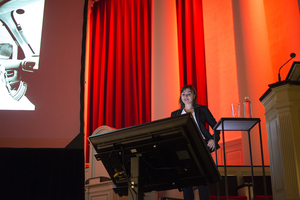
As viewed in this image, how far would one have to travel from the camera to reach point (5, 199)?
12.5 feet

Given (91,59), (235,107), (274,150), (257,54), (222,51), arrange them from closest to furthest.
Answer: (274,150) → (235,107) → (257,54) → (222,51) → (91,59)

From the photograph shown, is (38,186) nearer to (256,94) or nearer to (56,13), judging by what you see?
(56,13)

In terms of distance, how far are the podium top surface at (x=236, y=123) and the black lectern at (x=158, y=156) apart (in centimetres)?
97

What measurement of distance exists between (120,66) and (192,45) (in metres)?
1.49

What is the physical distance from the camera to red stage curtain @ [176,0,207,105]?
220 inches

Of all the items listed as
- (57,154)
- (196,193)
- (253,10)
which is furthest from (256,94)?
(57,154)

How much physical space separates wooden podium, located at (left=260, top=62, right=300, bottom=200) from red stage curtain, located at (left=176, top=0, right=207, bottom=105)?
10.1 feet

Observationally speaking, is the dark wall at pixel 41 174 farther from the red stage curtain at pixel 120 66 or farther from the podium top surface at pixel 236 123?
the podium top surface at pixel 236 123

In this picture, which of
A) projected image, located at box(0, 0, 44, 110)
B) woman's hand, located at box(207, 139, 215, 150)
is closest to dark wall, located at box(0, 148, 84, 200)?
projected image, located at box(0, 0, 44, 110)

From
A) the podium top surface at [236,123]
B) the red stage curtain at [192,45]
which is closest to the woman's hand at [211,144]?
the podium top surface at [236,123]

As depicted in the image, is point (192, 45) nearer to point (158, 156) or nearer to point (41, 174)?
point (41, 174)

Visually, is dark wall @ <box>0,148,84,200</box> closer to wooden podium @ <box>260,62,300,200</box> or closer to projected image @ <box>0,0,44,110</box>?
projected image @ <box>0,0,44,110</box>

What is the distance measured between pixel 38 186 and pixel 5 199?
0.39 meters

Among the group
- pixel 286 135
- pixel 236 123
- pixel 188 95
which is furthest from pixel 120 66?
pixel 286 135
